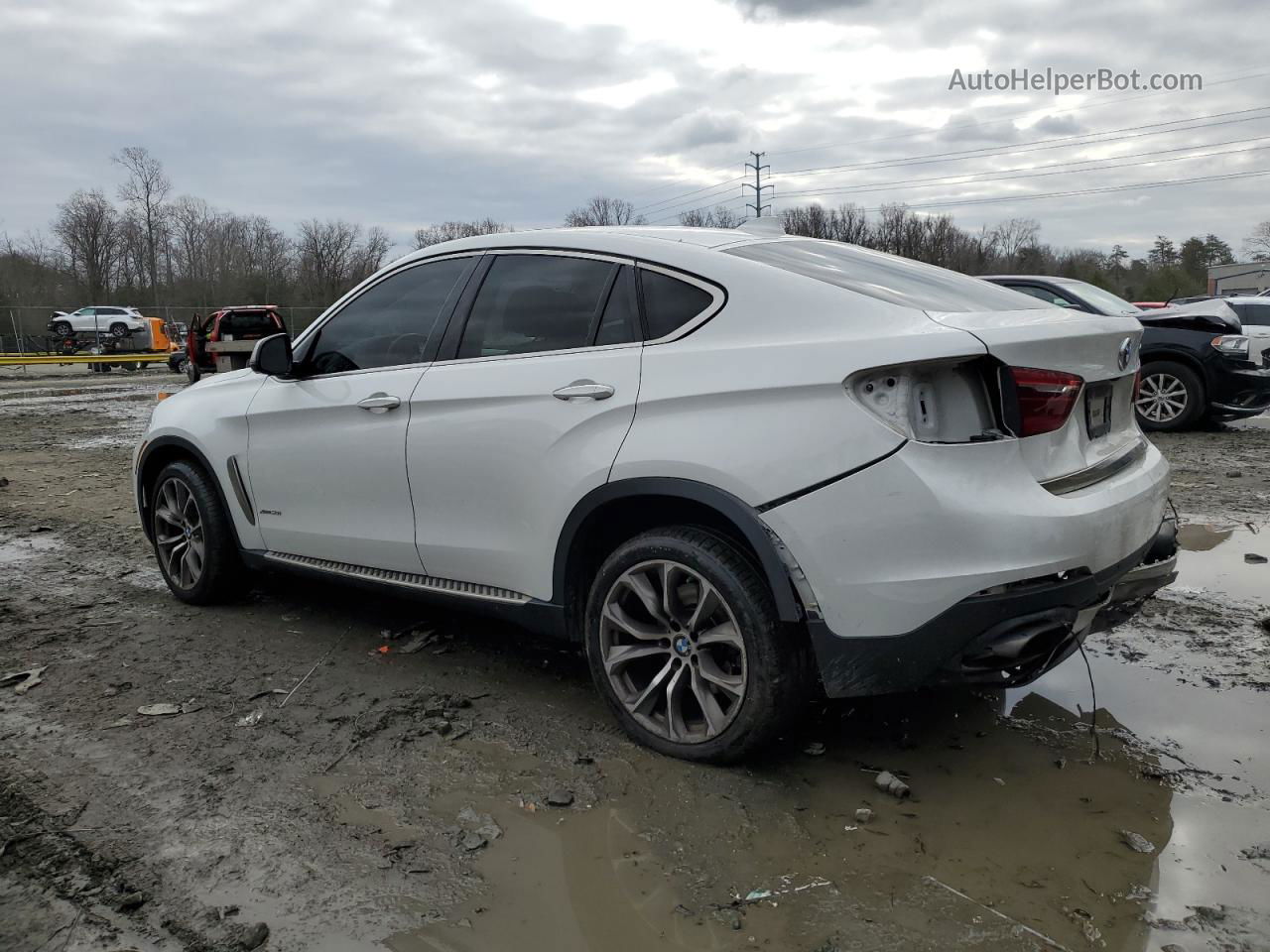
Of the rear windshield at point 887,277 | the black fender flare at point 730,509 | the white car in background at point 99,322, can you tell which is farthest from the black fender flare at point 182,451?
the white car in background at point 99,322

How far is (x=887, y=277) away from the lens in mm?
3373

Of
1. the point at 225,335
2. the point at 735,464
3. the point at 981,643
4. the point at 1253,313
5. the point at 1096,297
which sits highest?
the point at 225,335

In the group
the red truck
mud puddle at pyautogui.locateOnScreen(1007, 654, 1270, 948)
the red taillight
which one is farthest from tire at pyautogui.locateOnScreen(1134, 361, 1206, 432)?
the red truck

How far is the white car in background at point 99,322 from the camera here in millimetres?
41781

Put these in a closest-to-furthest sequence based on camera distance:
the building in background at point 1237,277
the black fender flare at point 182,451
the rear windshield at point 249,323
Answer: the black fender flare at point 182,451, the rear windshield at point 249,323, the building in background at point 1237,277

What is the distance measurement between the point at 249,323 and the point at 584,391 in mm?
23103

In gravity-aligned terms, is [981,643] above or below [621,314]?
below

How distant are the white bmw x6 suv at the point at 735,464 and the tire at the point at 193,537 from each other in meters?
0.91

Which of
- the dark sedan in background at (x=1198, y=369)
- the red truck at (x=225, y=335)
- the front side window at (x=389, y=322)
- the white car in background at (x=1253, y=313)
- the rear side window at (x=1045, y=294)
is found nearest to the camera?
the front side window at (x=389, y=322)

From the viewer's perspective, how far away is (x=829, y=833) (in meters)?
2.82

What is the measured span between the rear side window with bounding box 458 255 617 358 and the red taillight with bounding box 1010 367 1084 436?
1.41m

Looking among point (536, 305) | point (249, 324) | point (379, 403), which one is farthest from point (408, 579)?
point (249, 324)

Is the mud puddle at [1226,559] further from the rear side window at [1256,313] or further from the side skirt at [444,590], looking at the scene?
the rear side window at [1256,313]

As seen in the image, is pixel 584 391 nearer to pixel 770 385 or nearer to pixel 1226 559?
pixel 770 385
